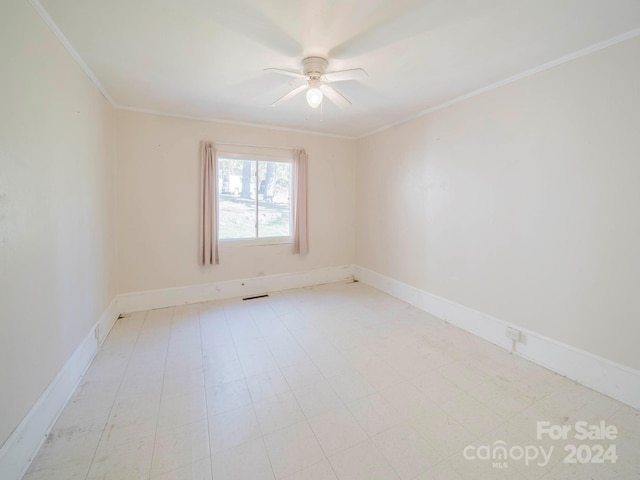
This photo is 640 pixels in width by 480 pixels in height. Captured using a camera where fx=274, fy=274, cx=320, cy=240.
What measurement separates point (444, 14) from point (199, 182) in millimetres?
3240

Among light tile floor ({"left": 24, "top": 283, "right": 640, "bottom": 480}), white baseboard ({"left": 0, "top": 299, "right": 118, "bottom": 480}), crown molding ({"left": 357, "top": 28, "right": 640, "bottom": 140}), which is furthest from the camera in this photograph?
crown molding ({"left": 357, "top": 28, "right": 640, "bottom": 140})

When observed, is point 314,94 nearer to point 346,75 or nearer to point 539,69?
point 346,75

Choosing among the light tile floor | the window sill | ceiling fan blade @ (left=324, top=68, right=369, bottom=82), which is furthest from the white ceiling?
the light tile floor

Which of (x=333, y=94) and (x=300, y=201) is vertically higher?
(x=333, y=94)

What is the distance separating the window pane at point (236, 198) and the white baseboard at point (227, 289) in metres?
0.73

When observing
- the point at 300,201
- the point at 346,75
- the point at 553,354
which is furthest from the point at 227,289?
the point at 553,354

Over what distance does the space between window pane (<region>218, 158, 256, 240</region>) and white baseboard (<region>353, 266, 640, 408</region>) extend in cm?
268

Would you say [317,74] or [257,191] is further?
[257,191]

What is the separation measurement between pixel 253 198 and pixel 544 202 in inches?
136

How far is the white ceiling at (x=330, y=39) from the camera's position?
5.31 ft

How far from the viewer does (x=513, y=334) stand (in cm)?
256

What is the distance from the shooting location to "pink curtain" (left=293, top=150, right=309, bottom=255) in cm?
433

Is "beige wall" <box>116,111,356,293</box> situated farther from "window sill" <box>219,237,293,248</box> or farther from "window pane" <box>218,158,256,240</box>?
"window pane" <box>218,158,256,240</box>

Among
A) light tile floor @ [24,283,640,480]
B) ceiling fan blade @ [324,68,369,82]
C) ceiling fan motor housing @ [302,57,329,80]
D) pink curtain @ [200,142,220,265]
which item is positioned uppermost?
ceiling fan motor housing @ [302,57,329,80]
